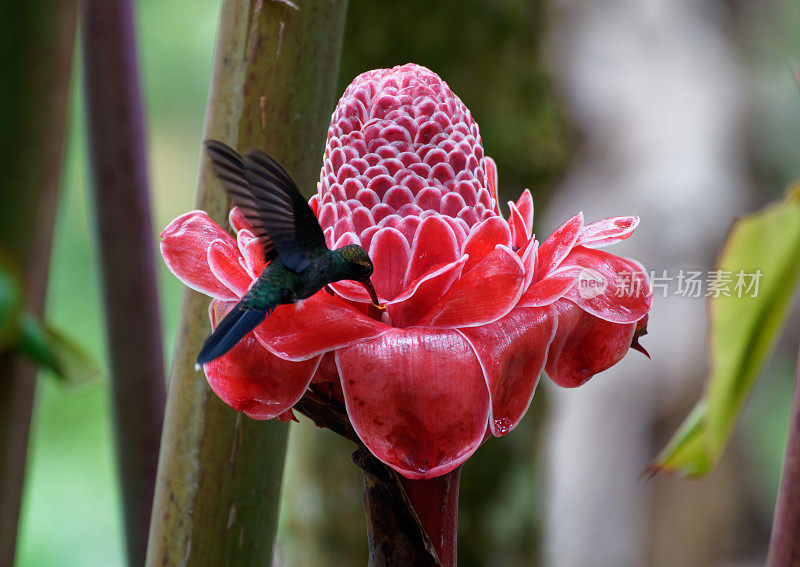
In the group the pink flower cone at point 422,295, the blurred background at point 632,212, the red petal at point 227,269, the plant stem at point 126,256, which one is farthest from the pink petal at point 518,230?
the blurred background at point 632,212

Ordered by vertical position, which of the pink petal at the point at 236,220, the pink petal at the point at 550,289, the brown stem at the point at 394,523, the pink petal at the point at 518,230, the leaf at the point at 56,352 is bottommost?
the brown stem at the point at 394,523

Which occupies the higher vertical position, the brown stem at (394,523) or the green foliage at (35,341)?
the green foliage at (35,341)

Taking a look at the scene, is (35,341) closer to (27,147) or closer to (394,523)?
(27,147)

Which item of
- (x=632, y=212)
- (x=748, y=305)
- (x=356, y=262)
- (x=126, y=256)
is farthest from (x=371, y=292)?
(x=632, y=212)

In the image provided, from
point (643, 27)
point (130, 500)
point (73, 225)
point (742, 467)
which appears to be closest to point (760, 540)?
point (742, 467)

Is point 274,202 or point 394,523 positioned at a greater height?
point 274,202

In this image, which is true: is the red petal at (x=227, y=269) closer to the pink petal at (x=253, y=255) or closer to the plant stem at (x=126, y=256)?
the pink petal at (x=253, y=255)
